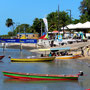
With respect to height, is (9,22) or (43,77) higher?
(9,22)

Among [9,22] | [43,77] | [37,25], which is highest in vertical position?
[9,22]

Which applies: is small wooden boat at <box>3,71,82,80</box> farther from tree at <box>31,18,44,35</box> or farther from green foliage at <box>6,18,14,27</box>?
green foliage at <box>6,18,14,27</box>

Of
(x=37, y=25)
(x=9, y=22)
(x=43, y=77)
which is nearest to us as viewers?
(x=43, y=77)

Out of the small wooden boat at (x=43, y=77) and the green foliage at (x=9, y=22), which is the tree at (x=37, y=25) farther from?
the small wooden boat at (x=43, y=77)

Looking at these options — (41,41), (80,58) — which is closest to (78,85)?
(80,58)

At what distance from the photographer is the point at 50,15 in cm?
13238

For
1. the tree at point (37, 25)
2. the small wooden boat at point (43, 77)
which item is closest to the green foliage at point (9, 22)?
the tree at point (37, 25)

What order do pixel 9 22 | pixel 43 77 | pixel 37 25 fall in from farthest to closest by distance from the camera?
pixel 9 22, pixel 37 25, pixel 43 77

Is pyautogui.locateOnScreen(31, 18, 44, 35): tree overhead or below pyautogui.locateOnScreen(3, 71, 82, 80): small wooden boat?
overhead

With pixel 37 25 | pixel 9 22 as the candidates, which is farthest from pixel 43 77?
pixel 9 22

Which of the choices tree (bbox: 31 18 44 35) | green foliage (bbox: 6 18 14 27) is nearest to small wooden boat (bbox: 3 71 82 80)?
tree (bbox: 31 18 44 35)

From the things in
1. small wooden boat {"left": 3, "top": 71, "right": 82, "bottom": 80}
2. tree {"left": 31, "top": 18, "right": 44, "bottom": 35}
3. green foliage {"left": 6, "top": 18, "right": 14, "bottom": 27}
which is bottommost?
small wooden boat {"left": 3, "top": 71, "right": 82, "bottom": 80}

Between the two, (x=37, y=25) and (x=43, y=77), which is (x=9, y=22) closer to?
(x=37, y=25)

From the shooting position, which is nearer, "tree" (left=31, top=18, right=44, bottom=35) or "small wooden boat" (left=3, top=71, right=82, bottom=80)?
"small wooden boat" (left=3, top=71, right=82, bottom=80)
